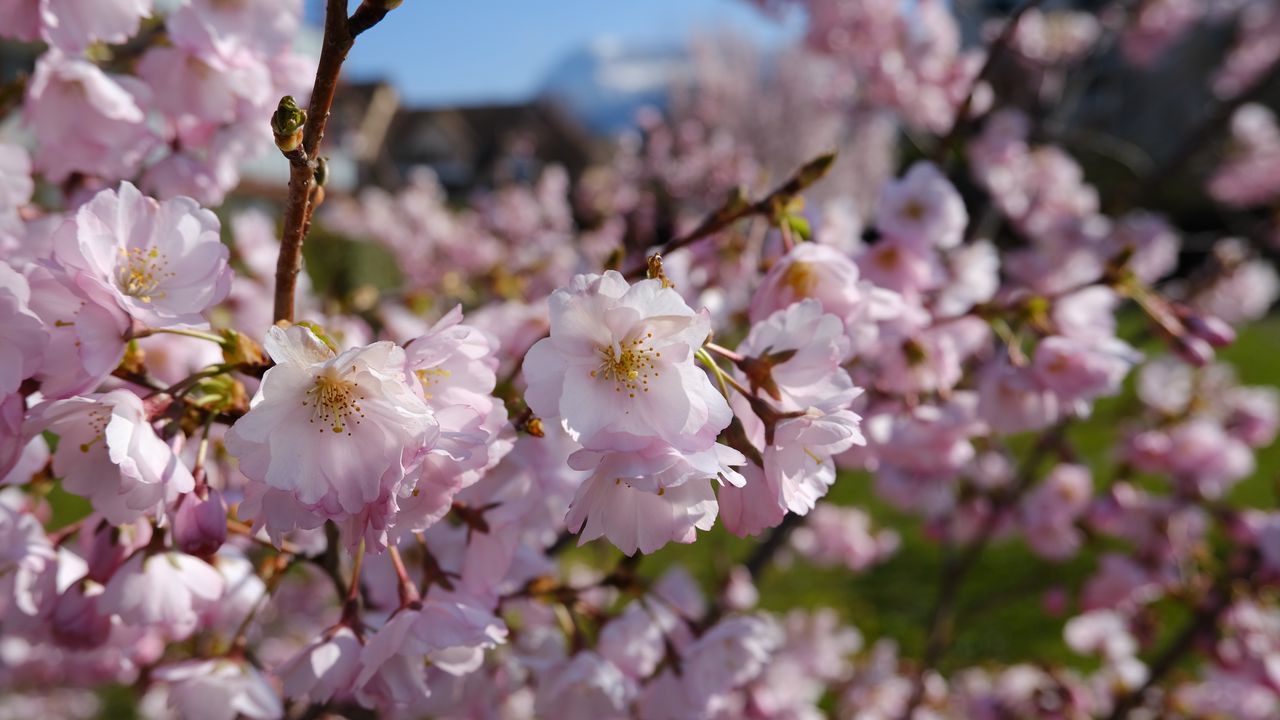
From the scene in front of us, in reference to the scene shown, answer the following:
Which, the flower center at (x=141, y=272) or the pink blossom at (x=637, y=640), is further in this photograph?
the pink blossom at (x=637, y=640)

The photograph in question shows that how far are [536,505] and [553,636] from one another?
0.31 m

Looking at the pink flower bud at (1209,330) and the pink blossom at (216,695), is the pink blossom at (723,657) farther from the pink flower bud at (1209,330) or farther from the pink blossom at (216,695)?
the pink flower bud at (1209,330)

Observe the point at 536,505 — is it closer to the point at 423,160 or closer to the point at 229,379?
the point at 229,379

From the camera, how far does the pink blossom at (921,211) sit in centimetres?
161

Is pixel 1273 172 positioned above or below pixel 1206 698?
below

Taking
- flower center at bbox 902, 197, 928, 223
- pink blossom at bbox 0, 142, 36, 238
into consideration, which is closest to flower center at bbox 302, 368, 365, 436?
pink blossom at bbox 0, 142, 36, 238

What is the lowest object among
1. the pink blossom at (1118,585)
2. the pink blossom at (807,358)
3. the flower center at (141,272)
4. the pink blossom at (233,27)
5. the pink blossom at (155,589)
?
the pink blossom at (1118,585)

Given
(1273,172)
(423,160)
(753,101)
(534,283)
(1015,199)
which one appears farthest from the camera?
(423,160)

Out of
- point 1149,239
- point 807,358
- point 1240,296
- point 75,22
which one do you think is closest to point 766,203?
point 807,358

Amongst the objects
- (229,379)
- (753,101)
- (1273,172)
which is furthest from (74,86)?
(753,101)

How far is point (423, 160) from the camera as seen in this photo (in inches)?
1232

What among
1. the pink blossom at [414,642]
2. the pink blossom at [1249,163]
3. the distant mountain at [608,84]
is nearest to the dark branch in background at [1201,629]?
the pink blossom at [414,642]

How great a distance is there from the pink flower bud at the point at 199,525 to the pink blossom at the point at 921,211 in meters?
1.16

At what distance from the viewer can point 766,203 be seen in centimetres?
128
